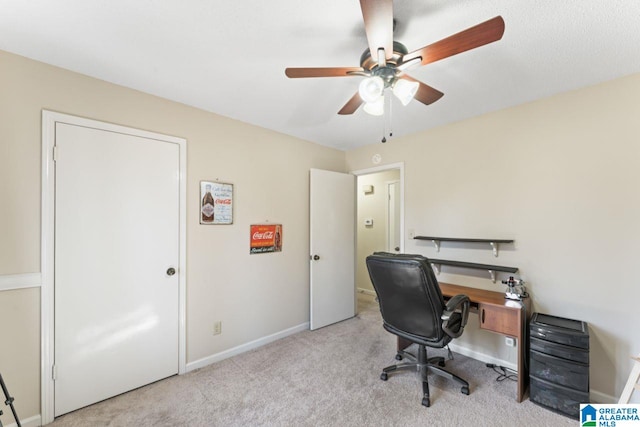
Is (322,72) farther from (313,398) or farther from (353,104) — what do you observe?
(313,398)

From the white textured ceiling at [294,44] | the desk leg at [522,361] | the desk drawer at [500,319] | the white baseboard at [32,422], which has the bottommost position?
the white baseboard at [32,422]

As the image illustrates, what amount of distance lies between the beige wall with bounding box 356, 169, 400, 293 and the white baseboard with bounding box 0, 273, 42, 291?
12.6ft

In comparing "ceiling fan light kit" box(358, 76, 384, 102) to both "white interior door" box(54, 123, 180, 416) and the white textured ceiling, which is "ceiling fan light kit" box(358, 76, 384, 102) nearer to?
the white textured ceiling

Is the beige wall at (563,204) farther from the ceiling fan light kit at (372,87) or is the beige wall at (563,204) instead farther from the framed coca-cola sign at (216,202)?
the framed coca-cola sign at (216,202)

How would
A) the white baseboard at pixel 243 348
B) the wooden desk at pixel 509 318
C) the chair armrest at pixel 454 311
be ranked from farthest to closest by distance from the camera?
the white baseboard at pixel 243 348 → the wooden desk at pixel 509 318 → the chair armrest at pixel 454 311

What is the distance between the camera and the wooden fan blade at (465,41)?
1.11 meters

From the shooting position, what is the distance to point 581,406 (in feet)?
6.09

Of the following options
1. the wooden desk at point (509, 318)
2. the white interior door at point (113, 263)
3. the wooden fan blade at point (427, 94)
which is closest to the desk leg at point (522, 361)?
the wooden desk at point (509, 318)

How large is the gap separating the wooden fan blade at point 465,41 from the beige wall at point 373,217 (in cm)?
338

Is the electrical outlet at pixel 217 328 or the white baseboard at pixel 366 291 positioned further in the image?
the white baseboard at pixel 366 291

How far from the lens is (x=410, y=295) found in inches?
78.7

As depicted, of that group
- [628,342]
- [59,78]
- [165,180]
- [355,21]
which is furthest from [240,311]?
[628,342]

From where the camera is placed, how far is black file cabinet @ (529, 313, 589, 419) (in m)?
1.88

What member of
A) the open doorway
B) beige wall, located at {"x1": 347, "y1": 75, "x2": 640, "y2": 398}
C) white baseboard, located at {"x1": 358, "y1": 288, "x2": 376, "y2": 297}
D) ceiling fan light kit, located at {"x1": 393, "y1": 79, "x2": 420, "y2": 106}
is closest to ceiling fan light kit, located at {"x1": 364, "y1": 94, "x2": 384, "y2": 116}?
ceiling fan light kit, located at {"x1": 393, "y1": 79, "x2": 420, "y2": 106}
